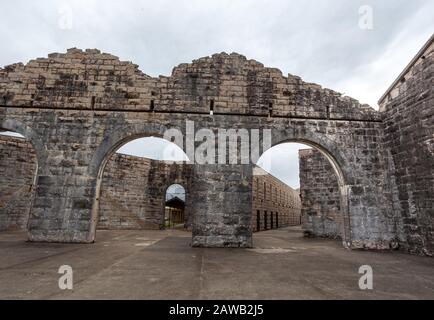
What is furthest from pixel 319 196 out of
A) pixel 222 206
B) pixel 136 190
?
pixel 136 190

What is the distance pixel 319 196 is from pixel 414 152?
522 cm

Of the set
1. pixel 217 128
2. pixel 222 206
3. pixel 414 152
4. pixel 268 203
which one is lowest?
pixel 222 206

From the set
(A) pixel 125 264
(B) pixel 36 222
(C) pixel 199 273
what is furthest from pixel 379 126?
(B) pixel 36 222

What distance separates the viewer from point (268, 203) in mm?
17875

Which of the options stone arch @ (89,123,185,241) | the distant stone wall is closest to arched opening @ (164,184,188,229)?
the distant stone wall

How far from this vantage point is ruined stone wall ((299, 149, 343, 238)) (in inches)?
440

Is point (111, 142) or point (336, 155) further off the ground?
point (111, 142)

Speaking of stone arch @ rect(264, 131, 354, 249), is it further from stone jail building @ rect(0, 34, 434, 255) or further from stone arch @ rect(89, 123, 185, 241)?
stone arch @ rect(89, 123, 185, 241)

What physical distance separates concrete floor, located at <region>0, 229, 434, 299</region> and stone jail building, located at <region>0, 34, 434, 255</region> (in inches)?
64.6

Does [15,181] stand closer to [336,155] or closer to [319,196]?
[336,155]

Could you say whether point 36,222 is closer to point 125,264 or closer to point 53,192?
point 53,192

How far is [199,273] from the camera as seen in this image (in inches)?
152

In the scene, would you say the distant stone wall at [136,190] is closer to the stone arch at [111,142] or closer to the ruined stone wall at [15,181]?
the ruined stone wall at [15,181]

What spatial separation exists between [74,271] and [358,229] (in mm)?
6950
